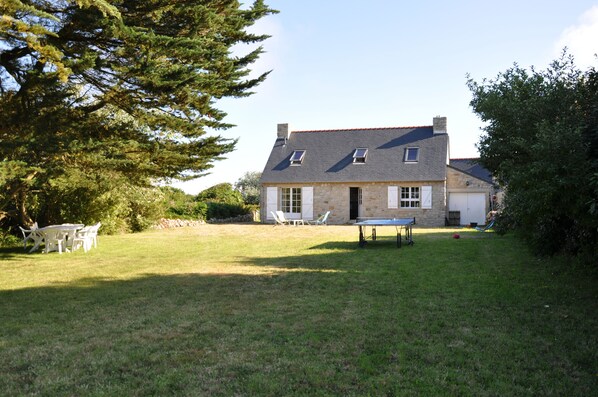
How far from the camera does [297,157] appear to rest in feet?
88.9

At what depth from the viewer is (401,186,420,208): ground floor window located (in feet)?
79.2

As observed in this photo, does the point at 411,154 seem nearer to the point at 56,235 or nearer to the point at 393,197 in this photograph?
the point at 393,197

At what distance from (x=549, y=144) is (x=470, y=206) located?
21008 millimetres

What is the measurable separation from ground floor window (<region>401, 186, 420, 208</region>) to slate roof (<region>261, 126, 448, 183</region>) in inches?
25.7

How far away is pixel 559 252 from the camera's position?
937 cm

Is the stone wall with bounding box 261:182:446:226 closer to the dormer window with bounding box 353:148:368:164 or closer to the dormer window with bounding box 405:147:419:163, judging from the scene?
the dormer window with bounding box 405:147:419:163

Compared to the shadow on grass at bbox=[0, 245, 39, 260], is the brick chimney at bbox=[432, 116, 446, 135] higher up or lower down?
higher up

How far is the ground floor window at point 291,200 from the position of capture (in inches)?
1030

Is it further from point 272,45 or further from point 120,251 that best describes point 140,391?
point 120,251

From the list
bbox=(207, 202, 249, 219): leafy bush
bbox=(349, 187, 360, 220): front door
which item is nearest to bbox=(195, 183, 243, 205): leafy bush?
bbox=(207, 202, 249, 219): leafy bush

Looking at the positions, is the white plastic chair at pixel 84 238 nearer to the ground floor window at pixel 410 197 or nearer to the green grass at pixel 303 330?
the green grass at pixel 303 330

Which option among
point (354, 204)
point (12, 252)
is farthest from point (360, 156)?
point (12, 252)

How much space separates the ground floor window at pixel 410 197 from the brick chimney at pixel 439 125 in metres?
3.95

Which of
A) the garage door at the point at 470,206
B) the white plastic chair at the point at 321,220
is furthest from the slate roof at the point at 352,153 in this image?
the white plastic chair at the point at 321,220
